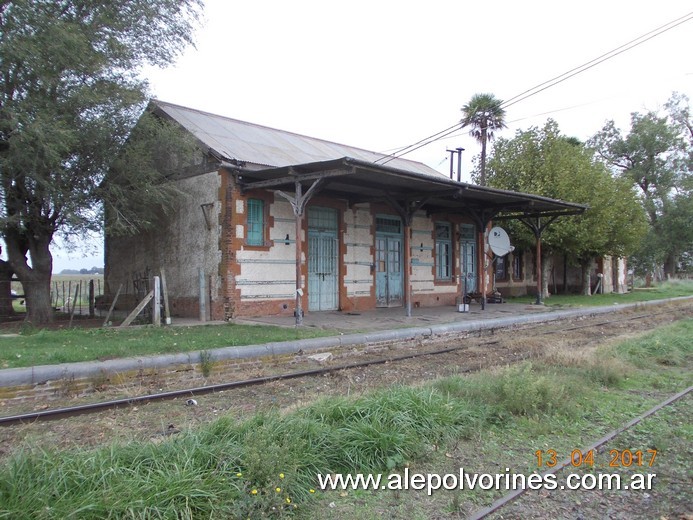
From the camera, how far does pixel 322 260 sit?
15.7 metres

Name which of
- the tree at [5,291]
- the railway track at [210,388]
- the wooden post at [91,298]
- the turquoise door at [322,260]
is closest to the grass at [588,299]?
the turquoise door at [322,260]

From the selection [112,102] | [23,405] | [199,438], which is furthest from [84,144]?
[199,438]

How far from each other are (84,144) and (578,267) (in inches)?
1154

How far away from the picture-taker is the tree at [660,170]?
39844 millimetres

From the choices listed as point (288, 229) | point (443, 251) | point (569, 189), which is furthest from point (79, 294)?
point (569, 189)

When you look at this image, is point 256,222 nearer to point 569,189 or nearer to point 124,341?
point 124,341

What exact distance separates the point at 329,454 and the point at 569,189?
22.5m

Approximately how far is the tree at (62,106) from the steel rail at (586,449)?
10.3 m

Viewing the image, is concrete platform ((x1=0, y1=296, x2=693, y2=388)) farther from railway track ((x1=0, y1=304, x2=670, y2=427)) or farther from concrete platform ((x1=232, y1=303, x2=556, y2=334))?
railway track ((x1=0, y1=304, x2=670, y2=427))

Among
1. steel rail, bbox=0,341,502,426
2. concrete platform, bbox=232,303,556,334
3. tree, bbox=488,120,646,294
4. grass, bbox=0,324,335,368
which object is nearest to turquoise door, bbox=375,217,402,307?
concrete platform, bbox=232,303,556,334

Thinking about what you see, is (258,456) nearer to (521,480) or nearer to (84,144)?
(521,480)

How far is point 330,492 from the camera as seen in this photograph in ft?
12.4

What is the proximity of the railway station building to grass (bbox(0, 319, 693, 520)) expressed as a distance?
6.74 m

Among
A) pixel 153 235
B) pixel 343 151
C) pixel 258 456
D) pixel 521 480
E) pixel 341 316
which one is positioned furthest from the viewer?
pixel 343 151
